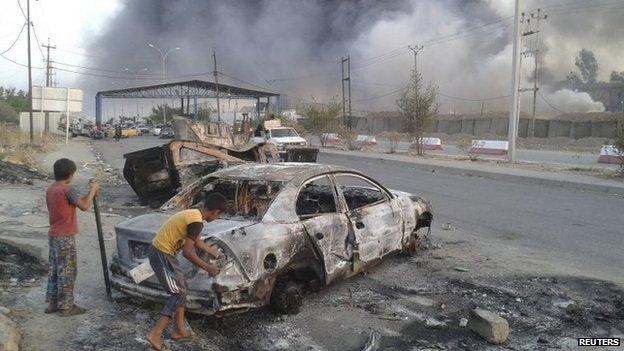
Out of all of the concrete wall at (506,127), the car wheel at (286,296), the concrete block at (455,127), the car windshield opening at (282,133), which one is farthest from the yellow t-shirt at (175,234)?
the concrete block at (455,127)

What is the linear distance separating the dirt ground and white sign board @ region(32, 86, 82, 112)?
31.4 meters

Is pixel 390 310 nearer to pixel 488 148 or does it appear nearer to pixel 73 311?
pixel 73 311

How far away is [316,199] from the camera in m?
6.52

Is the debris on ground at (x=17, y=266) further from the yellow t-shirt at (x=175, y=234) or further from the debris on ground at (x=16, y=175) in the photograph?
the debris on ground at (x=16, y=175)

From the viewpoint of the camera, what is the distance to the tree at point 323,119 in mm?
37531

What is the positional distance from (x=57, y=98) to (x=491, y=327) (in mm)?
37041

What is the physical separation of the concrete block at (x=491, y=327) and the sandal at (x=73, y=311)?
11.2ft

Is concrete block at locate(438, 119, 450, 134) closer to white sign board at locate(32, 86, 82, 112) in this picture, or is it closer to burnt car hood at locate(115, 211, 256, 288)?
white sign board at locate(32, 86, 82, 112)

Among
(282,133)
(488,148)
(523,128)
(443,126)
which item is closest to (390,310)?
(488,148)

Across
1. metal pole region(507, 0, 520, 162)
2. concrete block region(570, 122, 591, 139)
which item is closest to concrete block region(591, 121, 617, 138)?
concrete block region(570, 122, 591, 139)

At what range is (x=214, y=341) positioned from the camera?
4.41m

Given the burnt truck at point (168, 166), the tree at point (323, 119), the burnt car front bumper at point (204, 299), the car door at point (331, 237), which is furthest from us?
the tree at point (323, 119)

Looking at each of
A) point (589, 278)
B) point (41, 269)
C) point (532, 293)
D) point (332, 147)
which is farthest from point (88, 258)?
point (332, 147)

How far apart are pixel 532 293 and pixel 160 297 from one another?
12.0 feet
